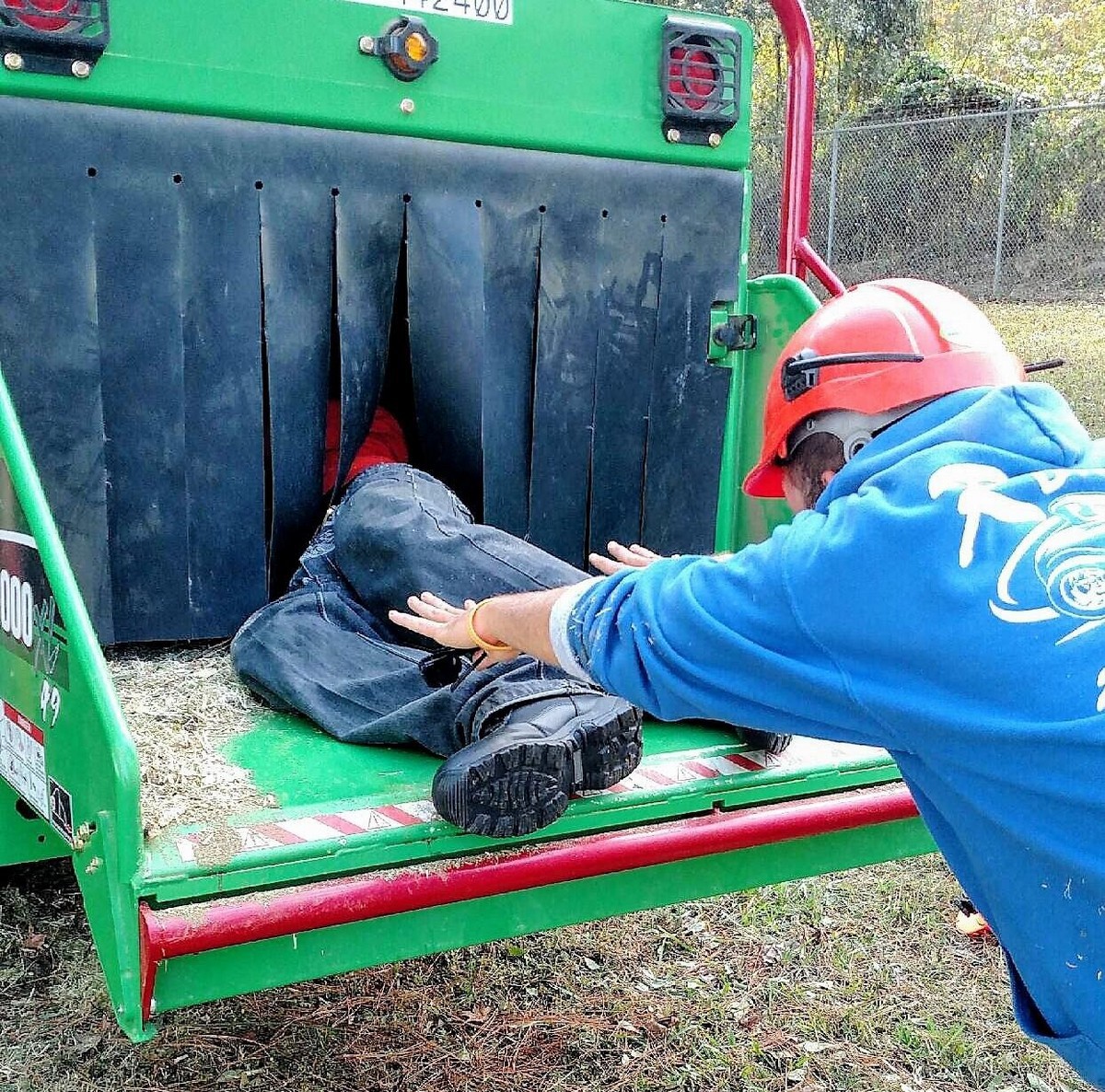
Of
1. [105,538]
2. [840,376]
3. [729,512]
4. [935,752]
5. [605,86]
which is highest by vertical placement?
[605,86]

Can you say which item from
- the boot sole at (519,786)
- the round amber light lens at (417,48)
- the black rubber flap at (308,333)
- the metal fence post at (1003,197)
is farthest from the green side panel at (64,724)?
the metal fence post at (1003,197)

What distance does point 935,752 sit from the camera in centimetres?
151

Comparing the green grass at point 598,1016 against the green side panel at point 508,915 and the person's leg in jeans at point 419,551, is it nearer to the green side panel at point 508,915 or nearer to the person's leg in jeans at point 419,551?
the green side panel at point 508,915

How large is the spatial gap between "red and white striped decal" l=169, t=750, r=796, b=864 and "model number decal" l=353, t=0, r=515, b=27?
73.6 inches

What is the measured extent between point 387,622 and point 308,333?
766mm

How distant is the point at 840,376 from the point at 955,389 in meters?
0.16

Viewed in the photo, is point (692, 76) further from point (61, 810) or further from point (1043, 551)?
point (61, 810)

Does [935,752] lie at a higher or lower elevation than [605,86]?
lower

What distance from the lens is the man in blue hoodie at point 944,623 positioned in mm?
1394

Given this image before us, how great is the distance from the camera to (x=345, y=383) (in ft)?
9.98

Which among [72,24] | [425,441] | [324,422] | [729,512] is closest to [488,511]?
[425,441]

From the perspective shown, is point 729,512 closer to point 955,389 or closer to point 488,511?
point 488,511

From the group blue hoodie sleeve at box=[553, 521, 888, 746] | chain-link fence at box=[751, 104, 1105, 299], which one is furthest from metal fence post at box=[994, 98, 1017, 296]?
blue hoodie sleeve at box=[553, 521, 888, 746]

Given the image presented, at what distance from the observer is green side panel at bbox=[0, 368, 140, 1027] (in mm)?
1683
